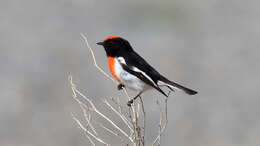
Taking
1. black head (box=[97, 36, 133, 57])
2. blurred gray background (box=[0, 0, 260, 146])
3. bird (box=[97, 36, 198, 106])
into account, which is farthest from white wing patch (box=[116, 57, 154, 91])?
blurred gray background (box=[0, 0, 260, 146])

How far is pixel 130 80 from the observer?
6133 mm

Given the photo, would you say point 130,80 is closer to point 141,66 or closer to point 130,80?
point 130,80

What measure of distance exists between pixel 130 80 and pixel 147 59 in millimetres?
8461

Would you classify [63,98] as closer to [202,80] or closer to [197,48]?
[202,80]

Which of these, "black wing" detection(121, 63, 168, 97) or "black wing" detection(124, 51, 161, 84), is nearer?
"black wing" detection(121, 63, 168, 97)

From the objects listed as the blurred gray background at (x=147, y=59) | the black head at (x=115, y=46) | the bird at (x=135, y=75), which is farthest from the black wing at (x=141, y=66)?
the blurred gray background at (x=147, y=59)

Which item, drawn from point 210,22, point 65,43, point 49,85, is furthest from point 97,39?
point 210,22

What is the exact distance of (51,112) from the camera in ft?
43.5

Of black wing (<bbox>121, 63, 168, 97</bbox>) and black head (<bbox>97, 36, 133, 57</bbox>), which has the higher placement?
black head (<bbox>97, 36, 133, 57</bbox>)

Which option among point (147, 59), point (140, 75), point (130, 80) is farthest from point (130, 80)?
point (147, 59)

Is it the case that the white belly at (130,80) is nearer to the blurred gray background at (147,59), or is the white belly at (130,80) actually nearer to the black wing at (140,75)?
the black wing at (140,75)

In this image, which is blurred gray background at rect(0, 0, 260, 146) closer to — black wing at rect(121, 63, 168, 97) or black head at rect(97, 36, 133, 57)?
black head at rect(97, 36, 133, 57)

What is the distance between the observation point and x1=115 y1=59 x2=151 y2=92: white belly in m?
6.12

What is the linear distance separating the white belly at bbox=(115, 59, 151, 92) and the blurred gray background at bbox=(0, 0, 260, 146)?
19.2 ft
